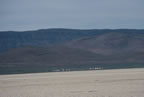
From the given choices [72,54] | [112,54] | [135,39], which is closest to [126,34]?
[135,39]

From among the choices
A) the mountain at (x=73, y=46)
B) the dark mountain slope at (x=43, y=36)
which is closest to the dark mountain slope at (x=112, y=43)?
the mountain at (x=73, y=46)

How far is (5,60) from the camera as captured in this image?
297 feet

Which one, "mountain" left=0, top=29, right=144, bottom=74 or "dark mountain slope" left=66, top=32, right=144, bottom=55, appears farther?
"dark mountain slope" left=66, top=32, right=144, bottom=55

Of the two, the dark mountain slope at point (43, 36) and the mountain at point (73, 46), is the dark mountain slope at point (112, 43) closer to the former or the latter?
the mountain at point (73, 46)

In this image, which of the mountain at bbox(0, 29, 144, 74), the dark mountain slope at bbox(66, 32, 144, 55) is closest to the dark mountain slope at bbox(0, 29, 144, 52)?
the mountain at bbox(0, 29, 144, 74)

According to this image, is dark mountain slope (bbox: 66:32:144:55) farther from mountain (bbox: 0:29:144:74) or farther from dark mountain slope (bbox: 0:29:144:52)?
dark mountain slope (bbox: 0:29:144:52)

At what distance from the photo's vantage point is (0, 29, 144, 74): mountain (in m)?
93.3

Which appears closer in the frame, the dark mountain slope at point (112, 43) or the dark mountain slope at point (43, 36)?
the dark mountain slope at point (112, 43)

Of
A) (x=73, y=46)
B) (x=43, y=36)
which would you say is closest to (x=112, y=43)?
(x=73, y=46)

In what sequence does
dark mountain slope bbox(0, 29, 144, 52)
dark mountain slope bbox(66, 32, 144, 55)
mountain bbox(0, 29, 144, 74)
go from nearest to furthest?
mountain bbox(0, 29, 144, 74), dark mountain slope bbox(66, 32, 144, 55), dark mountain slope bbox(0, 29, 144, 52)

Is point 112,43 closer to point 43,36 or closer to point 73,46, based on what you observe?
point 73,46

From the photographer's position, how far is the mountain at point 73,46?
93.3m

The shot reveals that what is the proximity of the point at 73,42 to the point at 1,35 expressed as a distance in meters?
26.3

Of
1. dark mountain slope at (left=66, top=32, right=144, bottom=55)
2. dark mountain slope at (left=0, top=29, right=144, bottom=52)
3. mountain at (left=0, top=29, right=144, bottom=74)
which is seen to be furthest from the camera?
dark mountain slope at (left=0, top=29, right=144, bottom=52)
